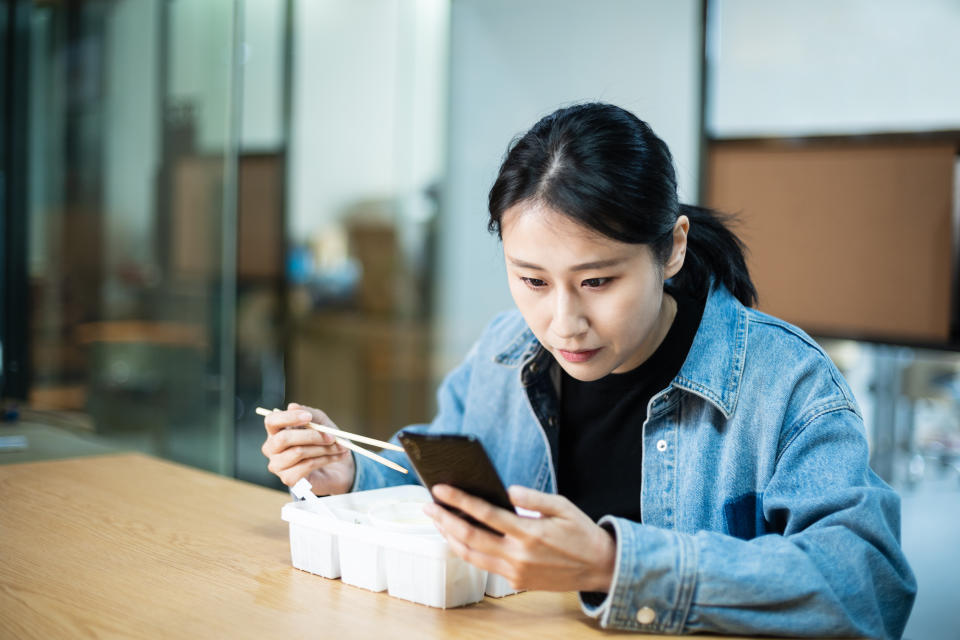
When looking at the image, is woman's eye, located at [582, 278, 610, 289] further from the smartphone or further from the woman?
the smartphone

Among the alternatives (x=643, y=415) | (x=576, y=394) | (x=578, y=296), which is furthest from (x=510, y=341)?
(x=578, y=296)

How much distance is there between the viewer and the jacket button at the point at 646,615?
102 cm

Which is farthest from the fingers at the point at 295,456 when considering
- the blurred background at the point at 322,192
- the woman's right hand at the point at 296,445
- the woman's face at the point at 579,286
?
the blurred background at the point at 322,192

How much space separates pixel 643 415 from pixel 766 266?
2.02 metres

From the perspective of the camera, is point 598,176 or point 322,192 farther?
point 322,192

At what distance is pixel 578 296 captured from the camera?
1.24 metres

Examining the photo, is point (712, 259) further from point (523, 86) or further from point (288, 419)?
point (523, 86)

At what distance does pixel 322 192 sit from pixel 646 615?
291cm

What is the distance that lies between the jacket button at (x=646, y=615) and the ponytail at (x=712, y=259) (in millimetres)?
626

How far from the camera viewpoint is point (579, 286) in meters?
1.24

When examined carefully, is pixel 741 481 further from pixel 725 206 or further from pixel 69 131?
pixel 69 131

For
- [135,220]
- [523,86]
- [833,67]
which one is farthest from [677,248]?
[523,86]

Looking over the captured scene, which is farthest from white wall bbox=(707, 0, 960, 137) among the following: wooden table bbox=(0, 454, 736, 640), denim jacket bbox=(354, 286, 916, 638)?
wooden table bbox=(0, 454, 736, 640)

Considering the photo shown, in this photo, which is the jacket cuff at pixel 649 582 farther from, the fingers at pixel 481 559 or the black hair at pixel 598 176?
the black hair at pixel 598 176
